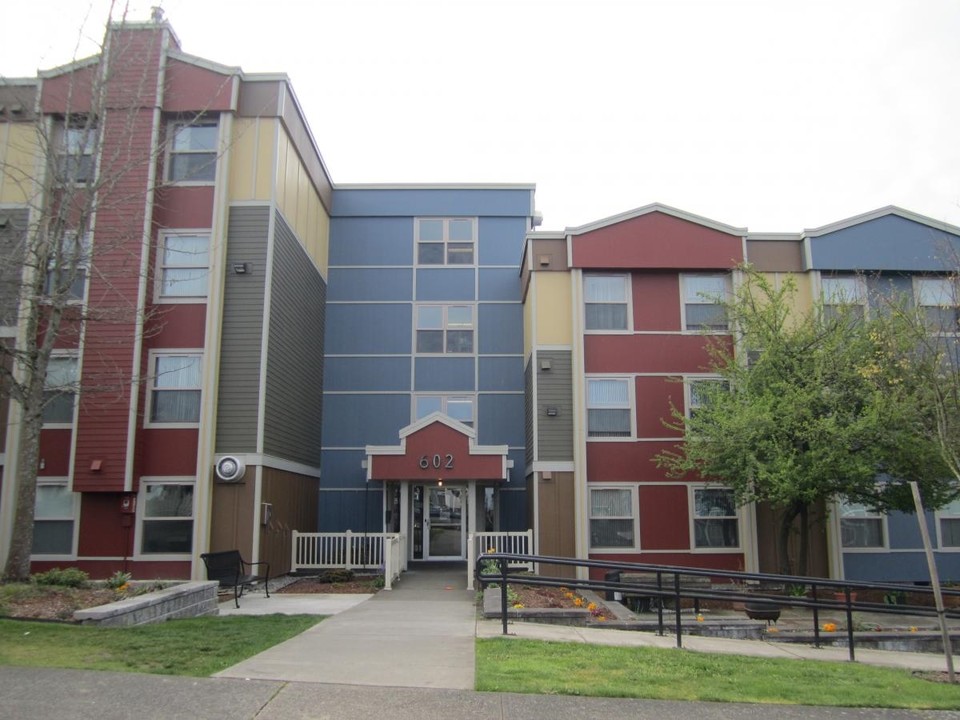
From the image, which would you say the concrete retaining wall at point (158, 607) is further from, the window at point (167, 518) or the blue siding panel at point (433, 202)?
the blue siding panel at point (433, 202)

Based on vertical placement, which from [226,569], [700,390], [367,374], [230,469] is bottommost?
[226,569]

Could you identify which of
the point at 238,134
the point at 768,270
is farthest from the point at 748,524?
the point at 238,134

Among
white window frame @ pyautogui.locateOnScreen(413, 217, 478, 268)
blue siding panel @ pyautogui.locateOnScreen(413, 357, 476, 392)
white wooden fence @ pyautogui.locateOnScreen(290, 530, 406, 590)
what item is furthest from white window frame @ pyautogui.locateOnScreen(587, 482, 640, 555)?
white window frame @ pyautogui.locateOnScreen(413, 217, 478, 268)

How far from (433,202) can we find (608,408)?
27.6 ft

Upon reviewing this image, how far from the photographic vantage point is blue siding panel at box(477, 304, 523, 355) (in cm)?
2275

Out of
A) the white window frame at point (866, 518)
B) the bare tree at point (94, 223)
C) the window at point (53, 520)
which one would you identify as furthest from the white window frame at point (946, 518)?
the window at point (53, 520)

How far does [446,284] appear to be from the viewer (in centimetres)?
2317

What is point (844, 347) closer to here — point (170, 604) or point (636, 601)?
point (636, 601)

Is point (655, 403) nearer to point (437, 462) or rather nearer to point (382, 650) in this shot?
point (437, 462)

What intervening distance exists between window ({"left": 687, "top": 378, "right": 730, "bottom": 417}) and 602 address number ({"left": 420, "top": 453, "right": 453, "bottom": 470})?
5.57m

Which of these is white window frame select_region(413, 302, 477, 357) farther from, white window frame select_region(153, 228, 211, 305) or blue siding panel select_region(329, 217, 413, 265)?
white window frame select_region(153, 228, 211, 305)

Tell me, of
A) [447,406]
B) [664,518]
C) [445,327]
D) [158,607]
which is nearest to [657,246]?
[664,518]

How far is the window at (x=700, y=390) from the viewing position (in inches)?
661

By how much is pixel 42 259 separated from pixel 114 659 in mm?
6224
